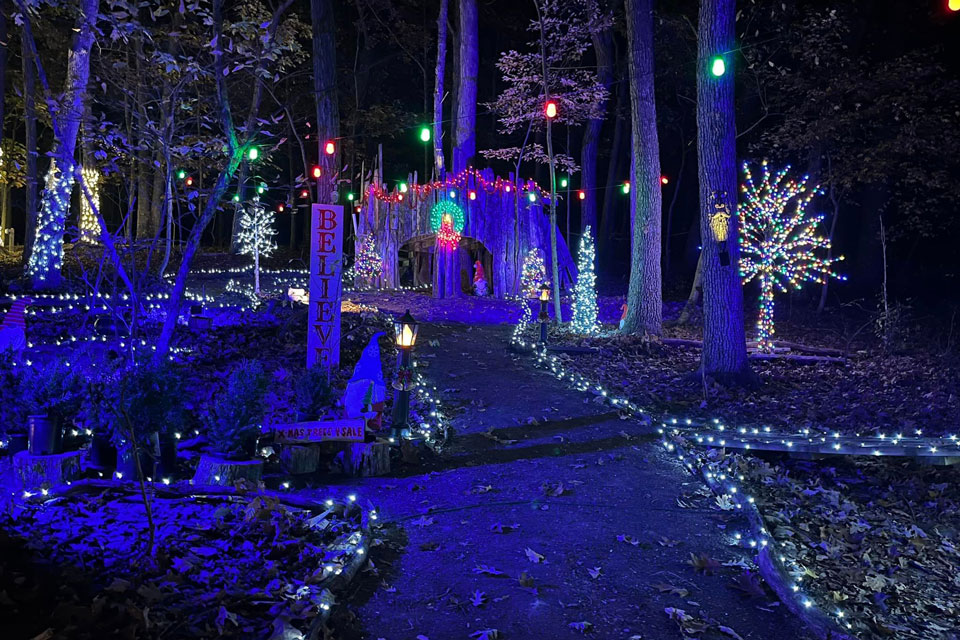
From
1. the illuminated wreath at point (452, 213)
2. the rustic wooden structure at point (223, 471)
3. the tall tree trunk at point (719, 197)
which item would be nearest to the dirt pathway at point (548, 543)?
the rustic wooden structure at point (223, 471)

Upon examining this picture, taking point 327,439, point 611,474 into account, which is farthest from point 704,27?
point 327,439

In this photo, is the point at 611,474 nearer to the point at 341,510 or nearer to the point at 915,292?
the point at 341,510

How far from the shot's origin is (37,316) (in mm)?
13430

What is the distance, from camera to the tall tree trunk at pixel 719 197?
36.9 feet

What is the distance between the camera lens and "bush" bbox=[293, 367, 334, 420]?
25.3 feet

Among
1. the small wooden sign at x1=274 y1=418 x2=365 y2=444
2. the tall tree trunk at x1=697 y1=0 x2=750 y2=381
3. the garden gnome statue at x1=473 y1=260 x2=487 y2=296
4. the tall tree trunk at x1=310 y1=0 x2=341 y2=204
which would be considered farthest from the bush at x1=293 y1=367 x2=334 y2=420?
the garden gnome statue at x1=473 y1=260 x2=487 y2=296

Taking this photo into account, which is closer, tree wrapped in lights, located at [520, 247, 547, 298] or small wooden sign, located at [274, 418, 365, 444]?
small wooden sign, located at [274, 418, 365, 444]

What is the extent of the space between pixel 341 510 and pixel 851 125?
19762 millimetres

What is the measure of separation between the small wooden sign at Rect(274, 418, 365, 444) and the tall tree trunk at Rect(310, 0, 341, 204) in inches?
495

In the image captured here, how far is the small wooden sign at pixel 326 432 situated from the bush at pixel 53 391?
2.06 meters

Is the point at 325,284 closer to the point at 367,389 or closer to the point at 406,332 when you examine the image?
the point at 406,332

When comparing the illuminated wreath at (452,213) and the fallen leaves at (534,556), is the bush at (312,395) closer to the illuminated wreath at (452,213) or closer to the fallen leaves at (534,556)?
the fallen leaves at (534,556)

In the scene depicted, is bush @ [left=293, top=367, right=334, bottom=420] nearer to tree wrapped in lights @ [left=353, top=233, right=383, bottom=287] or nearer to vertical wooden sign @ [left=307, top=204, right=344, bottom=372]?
vertical wooden sign @ [left=307, top=204, right=344, bottom=372]

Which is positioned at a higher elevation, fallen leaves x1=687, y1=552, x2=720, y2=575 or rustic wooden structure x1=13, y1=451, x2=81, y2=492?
rustic wooden structure x1=13, y1=451, x2=81, y2=492
